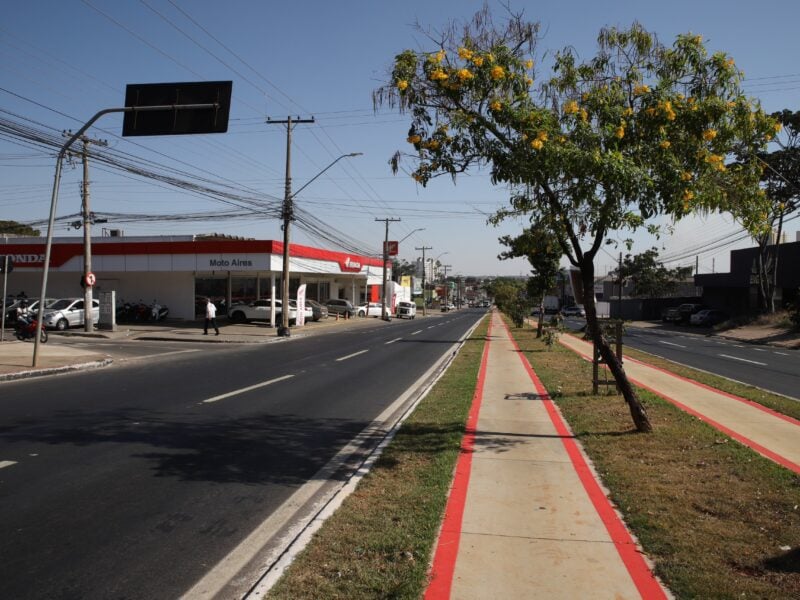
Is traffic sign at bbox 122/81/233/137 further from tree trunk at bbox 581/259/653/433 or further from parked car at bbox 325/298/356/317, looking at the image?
parked car at bbox 325/298/356/317

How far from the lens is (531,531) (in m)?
4.88

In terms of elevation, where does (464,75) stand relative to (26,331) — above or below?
above

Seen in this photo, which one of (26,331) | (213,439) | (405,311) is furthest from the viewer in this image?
Answer: (405,311)

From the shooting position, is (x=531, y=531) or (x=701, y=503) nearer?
(x=531, y=531)

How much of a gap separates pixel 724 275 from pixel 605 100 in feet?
166

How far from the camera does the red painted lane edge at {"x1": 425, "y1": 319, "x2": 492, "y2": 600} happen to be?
3938 mm

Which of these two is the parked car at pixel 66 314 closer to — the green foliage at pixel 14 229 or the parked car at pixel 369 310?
the parked car at pixel 369 310

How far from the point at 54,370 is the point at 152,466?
10022 millimetres

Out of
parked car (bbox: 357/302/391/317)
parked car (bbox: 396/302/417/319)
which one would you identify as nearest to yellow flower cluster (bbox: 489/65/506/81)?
parked car (bbox: 357/302/391/317)

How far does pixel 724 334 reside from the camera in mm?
40219

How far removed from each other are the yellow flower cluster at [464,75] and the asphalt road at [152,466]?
4.68 meters

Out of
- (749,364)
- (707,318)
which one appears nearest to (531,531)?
(749,364)

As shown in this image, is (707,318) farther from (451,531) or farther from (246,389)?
(451,531)

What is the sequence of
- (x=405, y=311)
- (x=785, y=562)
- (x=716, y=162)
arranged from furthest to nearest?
(x=405, y=311), (x=716, y=162), (x=785, y=562)
